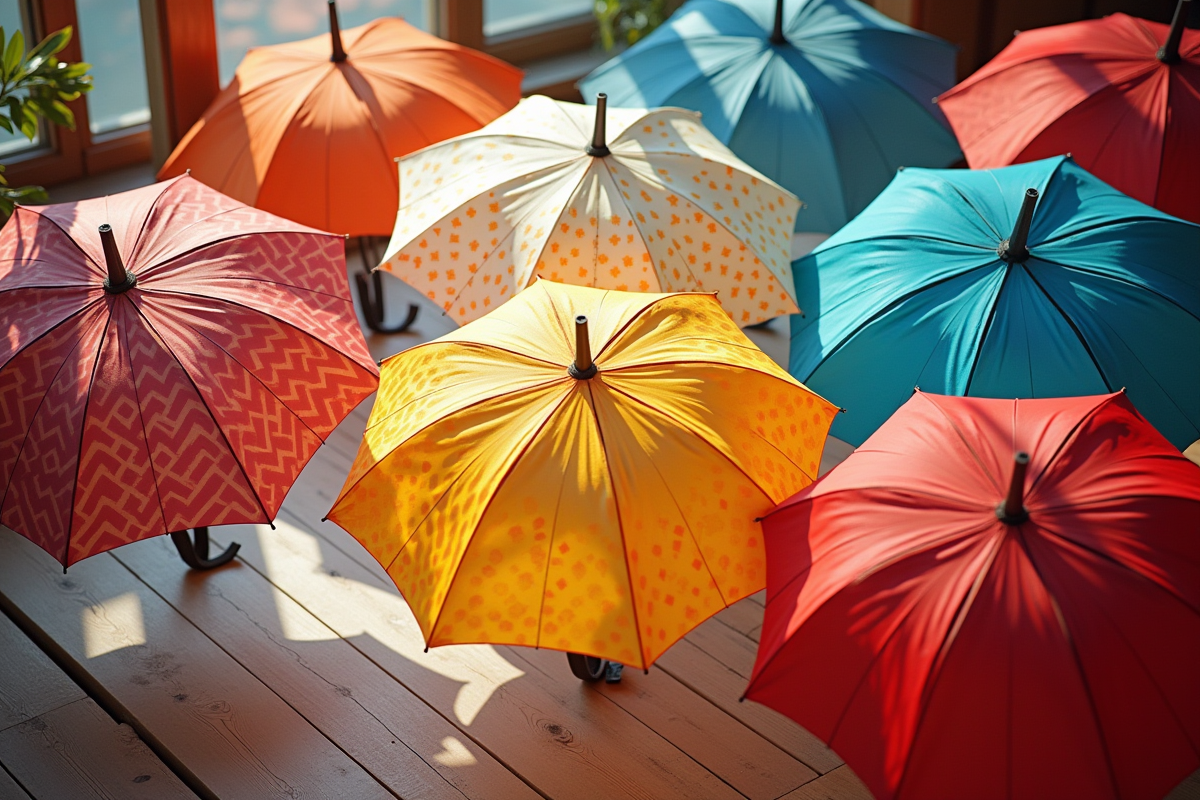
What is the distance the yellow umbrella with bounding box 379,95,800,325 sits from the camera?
2746mm

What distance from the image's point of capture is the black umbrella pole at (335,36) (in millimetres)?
3430

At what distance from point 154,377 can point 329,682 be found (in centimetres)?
84

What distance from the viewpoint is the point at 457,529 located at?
211 cm

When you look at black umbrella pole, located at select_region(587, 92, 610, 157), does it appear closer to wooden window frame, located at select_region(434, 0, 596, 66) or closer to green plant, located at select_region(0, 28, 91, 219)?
green plant, located at select_region(0, 28, 91, 219)

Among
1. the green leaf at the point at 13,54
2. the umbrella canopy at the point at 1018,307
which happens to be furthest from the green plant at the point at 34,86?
the umbrella canopy at the point at 1018,307

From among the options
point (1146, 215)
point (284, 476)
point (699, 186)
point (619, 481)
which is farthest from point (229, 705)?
point (1146, 215)

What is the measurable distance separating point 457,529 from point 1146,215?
5.50ft

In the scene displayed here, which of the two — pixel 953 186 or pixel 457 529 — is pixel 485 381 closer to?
pixel 457 529

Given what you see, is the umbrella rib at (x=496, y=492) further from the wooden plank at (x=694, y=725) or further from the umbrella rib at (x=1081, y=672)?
the umbrella rib at (x=1081, y=672)

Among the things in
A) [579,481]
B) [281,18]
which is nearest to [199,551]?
[579,481]

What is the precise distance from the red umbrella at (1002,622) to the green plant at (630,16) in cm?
362

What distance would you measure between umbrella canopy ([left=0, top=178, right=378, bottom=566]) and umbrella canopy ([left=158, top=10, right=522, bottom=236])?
73 centimetres

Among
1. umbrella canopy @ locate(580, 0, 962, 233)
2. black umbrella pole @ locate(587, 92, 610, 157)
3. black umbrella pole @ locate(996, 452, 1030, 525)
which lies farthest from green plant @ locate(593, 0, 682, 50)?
black umbrella pole @ locate(996, 452, 1030, 525)

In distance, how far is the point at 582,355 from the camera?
2.16 m
